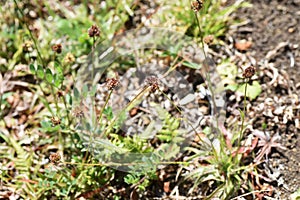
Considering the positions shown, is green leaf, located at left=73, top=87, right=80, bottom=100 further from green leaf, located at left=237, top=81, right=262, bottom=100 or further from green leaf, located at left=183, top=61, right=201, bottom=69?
green leaf, located at left=237, top=81, right=262, bottom=100

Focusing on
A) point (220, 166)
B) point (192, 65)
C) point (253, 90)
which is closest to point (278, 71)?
point (253, 90)

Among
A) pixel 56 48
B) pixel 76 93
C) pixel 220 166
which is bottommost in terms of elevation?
pixel 220 166

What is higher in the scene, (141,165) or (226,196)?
(141,165)

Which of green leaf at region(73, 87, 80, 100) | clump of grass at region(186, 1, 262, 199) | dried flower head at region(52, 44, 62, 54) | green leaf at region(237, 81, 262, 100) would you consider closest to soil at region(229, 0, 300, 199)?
green leaf at region(237, 81, 262, 100)

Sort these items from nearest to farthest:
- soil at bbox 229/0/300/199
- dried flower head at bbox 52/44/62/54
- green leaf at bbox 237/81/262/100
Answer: dried flower head at bbox 52/44/62/54 → soil at bbox 229/0/300/199 → green leaf at bbox 237/81/262/100

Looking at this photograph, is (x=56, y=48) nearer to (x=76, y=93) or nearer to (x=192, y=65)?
(x=76, y=93)

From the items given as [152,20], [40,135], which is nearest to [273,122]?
[152,20]

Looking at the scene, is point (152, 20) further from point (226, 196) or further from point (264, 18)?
point (226, 196)

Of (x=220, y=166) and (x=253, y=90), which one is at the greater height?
(x=253, y=90)
